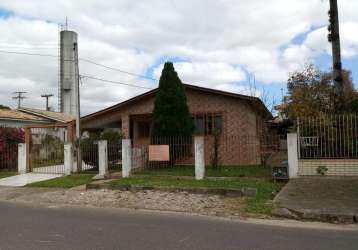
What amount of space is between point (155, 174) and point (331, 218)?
819cm

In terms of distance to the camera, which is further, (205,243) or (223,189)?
(223,189)

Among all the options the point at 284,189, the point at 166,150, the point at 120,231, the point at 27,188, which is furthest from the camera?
the point at 166,150

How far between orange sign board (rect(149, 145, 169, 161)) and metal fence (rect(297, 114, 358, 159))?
5039mm

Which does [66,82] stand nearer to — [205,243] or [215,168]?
[215,168]

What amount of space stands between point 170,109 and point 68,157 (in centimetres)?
510

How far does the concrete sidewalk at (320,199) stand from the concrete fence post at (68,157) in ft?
32.4

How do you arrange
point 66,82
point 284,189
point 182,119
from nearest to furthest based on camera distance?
point 284,189, point 182,119, point 66,82

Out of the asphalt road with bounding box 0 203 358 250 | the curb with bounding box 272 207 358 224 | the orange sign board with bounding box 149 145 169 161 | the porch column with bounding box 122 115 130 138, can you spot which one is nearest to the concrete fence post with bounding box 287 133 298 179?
the curb with bounding box 272 207 358 224

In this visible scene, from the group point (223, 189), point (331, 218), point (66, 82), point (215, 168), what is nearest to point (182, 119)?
point (215, 168)

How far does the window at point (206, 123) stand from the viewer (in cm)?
1952

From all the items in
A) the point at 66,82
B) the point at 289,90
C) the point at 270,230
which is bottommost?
the point at 270,230

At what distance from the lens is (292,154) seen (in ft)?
42.6

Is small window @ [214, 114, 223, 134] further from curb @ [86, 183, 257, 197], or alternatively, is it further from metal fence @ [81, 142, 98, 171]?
curb @ [86, 183, 257, 197]

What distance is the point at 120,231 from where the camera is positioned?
7.16 metres
